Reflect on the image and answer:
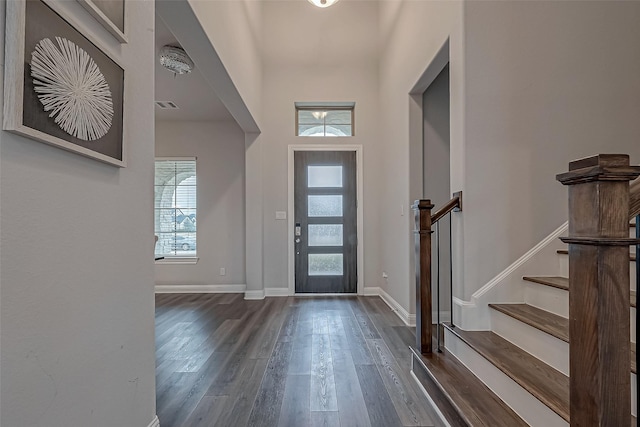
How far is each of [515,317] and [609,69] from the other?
1.84 metres

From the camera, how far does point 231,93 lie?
3.44m

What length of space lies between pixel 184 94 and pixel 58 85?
3.96 m

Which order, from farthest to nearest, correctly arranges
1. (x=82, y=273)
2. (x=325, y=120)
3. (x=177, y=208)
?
1. (x=177, y=208)
2. (x=325, y=120)
3. (x=82, y=273)

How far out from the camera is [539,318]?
1.92 metres

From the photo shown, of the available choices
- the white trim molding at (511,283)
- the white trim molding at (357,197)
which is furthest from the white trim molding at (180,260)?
the white trim molding at (511,283)

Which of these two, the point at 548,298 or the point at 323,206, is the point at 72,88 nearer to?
the point at 548,298

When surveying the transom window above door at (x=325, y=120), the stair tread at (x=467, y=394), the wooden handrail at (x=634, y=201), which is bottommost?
the stair tread at (x=467, y=394)

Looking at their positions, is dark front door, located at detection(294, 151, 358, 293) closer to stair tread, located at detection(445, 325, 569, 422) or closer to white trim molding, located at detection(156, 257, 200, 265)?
white trim molding, located at detection(156, 257, 200, 265)

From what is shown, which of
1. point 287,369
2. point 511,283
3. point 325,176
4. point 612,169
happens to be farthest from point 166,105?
point 612,169

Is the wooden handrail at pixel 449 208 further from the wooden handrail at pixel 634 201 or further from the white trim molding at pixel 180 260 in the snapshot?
the white trim molding at pixel 180 260

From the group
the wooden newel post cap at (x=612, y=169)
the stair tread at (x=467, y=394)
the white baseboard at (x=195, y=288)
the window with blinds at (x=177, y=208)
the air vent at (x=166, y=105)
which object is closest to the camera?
the wooden newel post cap at (x=612, y=169)

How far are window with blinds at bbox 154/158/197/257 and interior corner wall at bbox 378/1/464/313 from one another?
3117mm

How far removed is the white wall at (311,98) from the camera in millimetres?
5035

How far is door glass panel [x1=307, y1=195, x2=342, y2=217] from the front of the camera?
5.16 m
